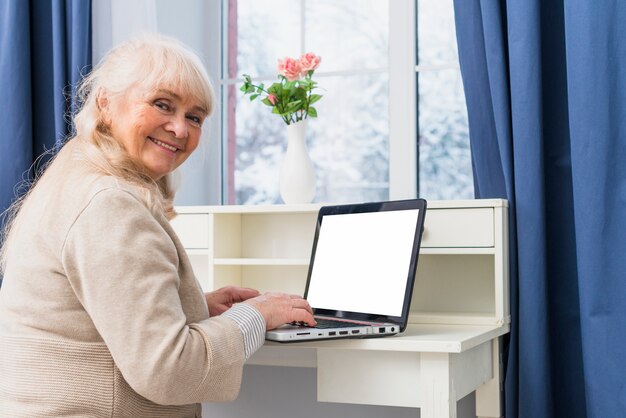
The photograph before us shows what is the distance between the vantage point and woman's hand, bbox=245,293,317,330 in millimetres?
1443

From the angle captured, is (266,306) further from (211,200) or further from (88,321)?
(211,200)

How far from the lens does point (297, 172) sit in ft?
7.02

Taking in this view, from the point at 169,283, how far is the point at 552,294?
1.05 meters

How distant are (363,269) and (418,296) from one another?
0.45m

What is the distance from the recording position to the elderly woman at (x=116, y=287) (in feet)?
3.87

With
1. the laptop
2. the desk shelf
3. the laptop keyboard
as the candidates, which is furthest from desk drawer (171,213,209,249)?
the laptop keyboard

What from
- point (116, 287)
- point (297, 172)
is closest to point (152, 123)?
point (116, 287)

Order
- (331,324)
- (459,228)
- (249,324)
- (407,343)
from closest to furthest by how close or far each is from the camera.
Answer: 1. (249,324)
2. (407,343)
3. (331,324)
4. (459,228)

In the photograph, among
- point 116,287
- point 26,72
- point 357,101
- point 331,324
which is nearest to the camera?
point 116,287

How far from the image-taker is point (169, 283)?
121 cm

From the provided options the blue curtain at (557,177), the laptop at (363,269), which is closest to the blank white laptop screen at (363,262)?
the laptop at (363,269)

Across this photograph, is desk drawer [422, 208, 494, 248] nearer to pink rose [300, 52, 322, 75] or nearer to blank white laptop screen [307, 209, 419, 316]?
blank white laptop screen [307, 209, 419, 316]

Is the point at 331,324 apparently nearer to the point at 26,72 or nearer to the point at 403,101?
the point at 403,101

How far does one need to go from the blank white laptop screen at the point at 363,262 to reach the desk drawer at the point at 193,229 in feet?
1.32
